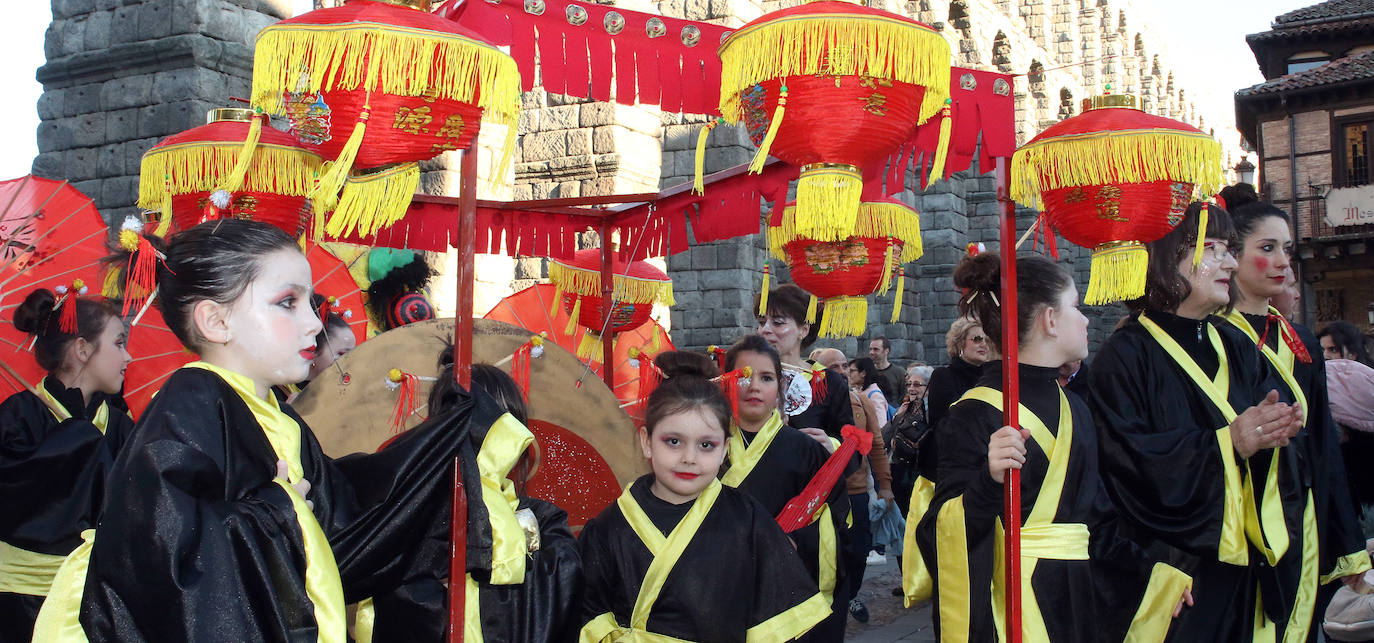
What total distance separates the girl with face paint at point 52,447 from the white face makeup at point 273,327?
1748mm

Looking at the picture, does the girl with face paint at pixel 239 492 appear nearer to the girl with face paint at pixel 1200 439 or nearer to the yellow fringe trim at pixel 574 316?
the girl with face paint at pixel 1200 439

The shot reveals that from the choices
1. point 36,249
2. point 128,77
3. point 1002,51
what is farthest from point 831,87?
point 1002,51

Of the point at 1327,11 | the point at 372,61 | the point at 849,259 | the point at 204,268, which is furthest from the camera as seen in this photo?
the point at 1327,11

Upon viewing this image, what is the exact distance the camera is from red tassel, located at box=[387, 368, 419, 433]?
11.2 feet

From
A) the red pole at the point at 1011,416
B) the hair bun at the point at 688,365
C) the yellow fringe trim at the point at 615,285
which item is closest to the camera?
the red pole at the point at 1011,416

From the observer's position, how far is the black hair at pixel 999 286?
3113 mm

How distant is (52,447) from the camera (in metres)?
3.44

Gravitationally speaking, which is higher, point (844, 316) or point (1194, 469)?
point (844, 316)

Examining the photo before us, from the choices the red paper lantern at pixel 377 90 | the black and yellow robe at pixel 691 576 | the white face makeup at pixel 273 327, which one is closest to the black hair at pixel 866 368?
the black and yellow robe at pixel 691 576

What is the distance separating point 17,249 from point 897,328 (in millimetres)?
13434

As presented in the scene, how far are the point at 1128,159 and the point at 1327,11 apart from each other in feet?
74.0

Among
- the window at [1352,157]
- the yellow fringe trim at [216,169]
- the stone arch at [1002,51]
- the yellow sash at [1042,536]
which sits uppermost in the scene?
the stone arch at [1002,51]

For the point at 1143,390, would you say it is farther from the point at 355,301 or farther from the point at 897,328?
the point at 897,328

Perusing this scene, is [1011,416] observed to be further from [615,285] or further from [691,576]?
[615,285]
